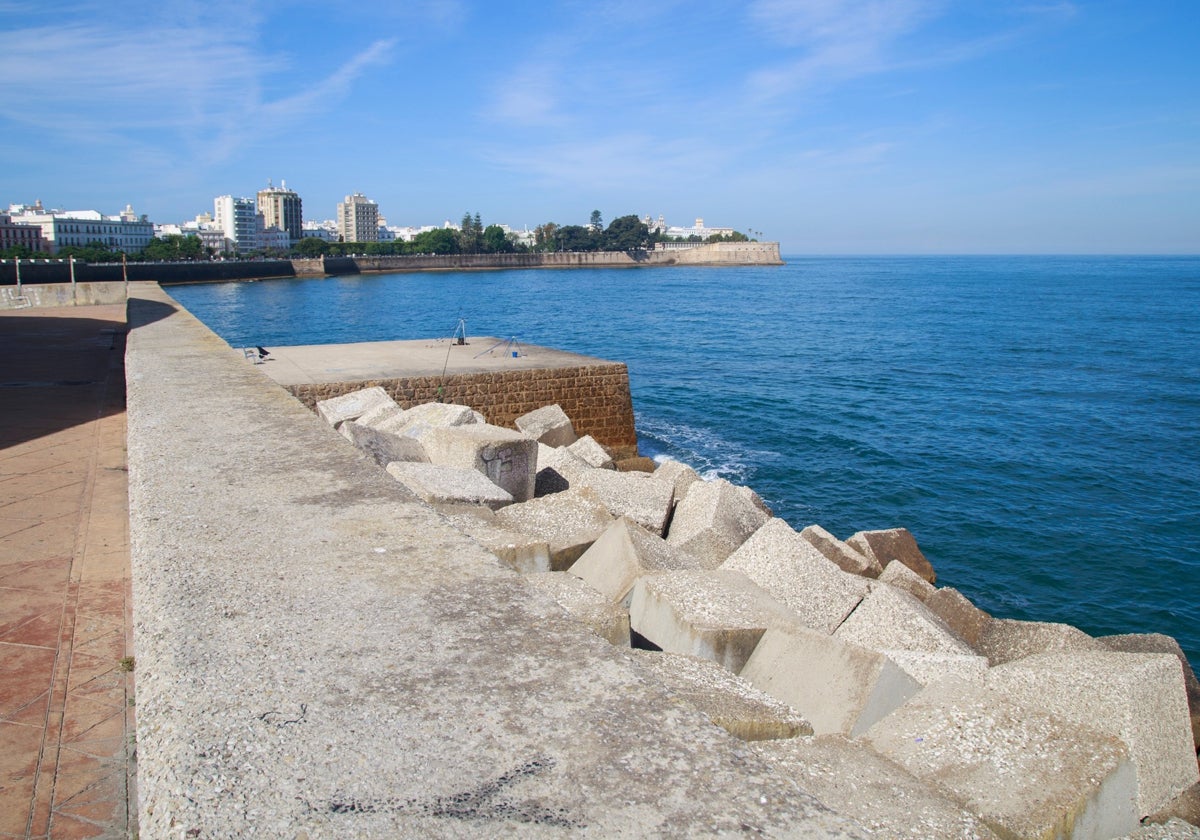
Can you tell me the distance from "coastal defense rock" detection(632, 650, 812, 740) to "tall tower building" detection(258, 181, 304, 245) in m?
187

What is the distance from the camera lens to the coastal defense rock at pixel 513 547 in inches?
152

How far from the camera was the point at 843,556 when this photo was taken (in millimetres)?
7402

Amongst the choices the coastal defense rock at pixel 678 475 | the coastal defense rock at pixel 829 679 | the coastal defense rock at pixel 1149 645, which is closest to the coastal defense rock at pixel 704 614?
the coastal defense rock at pixel 829 679

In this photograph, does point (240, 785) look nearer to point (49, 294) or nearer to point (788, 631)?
point (788, 631)

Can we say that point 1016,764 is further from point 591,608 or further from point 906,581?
point 906,581

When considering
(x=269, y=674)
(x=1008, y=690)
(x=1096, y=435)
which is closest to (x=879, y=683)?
(x=1008, y=690)

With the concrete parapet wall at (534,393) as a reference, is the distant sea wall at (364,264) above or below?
above

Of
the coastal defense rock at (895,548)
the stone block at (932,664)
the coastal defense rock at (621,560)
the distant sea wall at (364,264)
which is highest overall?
the distant sea wall at (364,264)

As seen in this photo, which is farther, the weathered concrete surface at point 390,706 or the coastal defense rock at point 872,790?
the coastal defense rock at point 872,790

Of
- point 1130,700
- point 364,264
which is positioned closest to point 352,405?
point 1130,700

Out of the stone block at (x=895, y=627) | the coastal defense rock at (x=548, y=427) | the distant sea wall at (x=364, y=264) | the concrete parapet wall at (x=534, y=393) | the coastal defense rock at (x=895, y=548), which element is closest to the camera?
the stone block at (x=895, y=627)

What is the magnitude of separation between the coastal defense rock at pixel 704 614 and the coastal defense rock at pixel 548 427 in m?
7.48

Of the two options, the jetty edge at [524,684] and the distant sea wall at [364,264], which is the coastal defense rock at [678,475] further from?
the distant sea wall at [364,264]

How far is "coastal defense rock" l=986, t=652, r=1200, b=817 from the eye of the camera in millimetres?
3352
